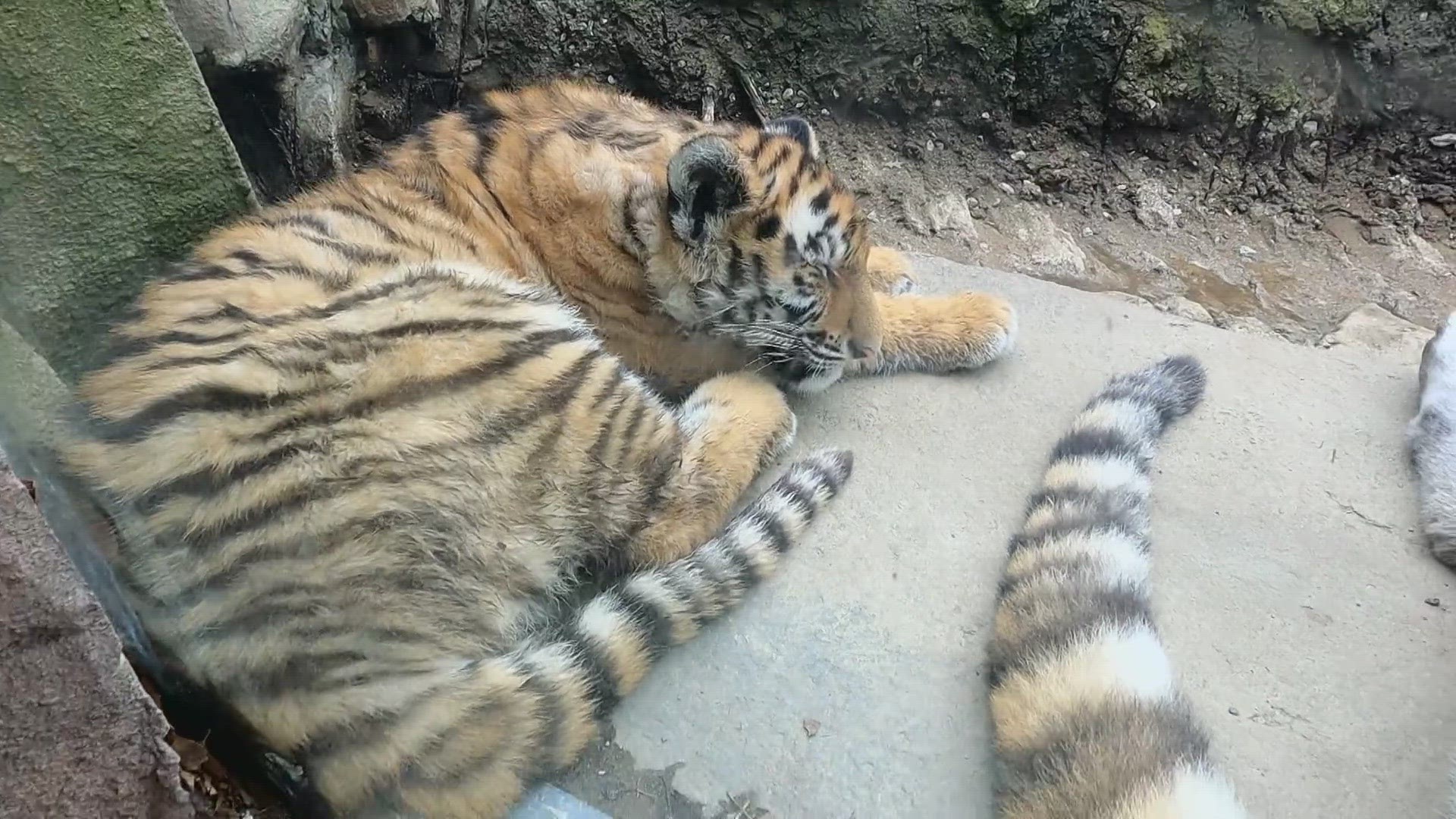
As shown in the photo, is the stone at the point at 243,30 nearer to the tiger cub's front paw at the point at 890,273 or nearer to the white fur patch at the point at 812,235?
the white fur patch at the point at 812,235

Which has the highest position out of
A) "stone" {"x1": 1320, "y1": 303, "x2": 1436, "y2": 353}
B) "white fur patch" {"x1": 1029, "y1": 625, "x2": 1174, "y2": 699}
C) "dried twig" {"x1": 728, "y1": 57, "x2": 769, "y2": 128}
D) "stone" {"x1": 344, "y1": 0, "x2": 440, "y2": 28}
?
"stone" {"x1": 344, "y1": 0, "x2": 440, "y2": 28}

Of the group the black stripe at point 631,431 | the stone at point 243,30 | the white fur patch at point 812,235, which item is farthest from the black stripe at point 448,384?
the stone at point 243,30

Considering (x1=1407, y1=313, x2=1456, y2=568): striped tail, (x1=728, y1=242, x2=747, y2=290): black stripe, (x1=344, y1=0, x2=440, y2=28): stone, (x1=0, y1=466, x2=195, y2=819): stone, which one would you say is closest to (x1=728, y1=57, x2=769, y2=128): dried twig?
(x1=344, y1=0, x2=440, y2=28): stone

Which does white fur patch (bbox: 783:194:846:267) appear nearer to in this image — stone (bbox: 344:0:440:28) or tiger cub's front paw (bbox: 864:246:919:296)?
tiger cub's front paw (bbox: 864:246:919:296)

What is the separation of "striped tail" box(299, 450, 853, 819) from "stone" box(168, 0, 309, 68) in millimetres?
1317

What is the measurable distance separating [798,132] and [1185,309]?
4.20 ft

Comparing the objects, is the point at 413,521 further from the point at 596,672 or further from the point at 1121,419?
the point at 1121,419

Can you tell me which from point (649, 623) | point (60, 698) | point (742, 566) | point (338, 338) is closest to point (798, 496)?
point (742, 566)

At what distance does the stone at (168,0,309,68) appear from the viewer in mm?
2061

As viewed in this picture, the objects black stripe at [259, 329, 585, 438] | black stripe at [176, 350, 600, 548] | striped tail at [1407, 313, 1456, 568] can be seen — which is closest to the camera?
black stripe at [176, 350, 600, 548]

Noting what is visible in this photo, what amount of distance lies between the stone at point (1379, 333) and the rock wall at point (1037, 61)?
80 cm

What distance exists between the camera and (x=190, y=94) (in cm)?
187

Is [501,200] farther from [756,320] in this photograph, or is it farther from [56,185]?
Answer: [56,185]

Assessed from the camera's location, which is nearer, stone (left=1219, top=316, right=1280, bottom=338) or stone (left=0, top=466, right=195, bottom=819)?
stone (left=0, top=466, right=195, bottom=819)
